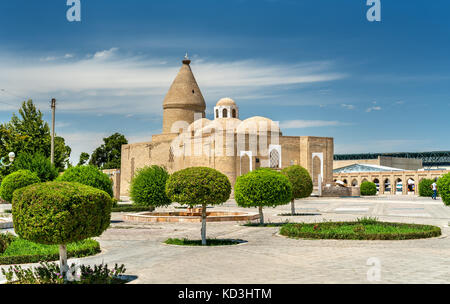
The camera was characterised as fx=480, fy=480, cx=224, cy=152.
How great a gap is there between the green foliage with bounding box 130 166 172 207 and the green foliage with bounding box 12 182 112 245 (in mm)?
12318

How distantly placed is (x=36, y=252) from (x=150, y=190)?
31.9 feet

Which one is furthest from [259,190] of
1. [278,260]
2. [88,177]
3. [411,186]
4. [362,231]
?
[411,186]

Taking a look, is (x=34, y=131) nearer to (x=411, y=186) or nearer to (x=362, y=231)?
(x=362, y=231)

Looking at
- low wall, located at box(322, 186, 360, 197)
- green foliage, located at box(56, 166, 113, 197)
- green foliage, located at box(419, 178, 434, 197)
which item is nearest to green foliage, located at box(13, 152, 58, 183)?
green foliage, located at box(56, 166, 113, 197)

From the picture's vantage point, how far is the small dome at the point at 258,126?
45094 millimetres

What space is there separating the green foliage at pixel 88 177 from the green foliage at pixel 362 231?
7.32 m

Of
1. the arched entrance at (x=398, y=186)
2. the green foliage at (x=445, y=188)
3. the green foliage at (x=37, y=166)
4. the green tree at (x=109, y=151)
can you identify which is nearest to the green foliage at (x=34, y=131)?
the green foliage at (x=37, y=166)

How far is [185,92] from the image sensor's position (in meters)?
50.9

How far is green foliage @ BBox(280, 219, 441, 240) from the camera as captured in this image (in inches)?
448

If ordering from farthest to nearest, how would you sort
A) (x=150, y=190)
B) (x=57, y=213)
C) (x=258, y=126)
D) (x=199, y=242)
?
(x=258, y=126), (x=150, y=190), (x=199, y=242), (x=57, y=213)

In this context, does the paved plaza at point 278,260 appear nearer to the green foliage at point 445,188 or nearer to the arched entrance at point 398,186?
the green foliage at point 445,188
